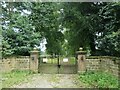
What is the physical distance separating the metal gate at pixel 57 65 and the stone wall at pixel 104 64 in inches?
22.5

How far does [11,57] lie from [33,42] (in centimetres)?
94

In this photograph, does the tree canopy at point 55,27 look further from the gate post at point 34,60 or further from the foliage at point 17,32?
the gate post at point 34,60

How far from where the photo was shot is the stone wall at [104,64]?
5.21 metres

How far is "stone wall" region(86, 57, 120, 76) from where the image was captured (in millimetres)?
5207

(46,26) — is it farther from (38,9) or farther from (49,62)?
(49,62)

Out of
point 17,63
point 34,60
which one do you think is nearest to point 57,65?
point 34,60

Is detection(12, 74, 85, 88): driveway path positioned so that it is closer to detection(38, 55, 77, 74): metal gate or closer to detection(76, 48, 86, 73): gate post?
detection(76, 48, 86, 73): gate post

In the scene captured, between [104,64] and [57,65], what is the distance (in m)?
1.90

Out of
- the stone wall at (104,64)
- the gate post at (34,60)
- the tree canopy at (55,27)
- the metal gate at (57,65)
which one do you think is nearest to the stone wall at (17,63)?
the gate post at (34,60)

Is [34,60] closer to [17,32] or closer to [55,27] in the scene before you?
[17,32]

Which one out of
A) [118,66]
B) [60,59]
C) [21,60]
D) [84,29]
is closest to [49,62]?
[60,59]

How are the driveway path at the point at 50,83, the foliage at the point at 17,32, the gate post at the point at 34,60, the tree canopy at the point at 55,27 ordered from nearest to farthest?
the driveway path at the point at 50,83, the tree canopy at the point at 55,27, the gate post at the point at 34,60, the foliage at the point at 17,32

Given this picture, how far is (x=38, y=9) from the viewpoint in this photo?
8.60 m

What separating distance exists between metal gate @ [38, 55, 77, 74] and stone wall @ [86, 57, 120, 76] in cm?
57
